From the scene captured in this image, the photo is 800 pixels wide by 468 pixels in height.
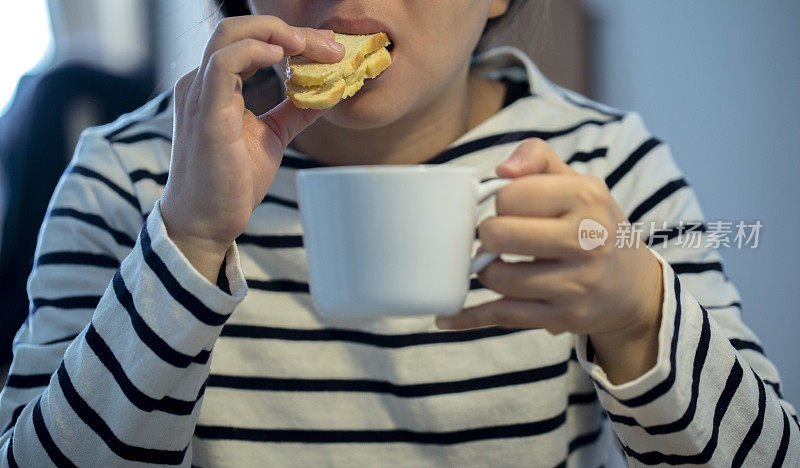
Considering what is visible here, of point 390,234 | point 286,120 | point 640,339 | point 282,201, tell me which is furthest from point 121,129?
point 640,339

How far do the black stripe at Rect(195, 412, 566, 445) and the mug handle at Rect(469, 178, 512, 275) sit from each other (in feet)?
1.21

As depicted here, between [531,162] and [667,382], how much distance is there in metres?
0.21

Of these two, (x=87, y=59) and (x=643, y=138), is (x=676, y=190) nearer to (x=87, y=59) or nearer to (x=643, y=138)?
(x=643, y=138)

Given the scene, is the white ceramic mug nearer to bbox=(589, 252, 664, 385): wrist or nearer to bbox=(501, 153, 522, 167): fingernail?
bbox=(501, 153, 522, 167): fingernail

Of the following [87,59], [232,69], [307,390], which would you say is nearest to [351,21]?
[232,69]

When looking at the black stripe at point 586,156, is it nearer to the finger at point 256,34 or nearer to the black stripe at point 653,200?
the black stripe at point 653,200

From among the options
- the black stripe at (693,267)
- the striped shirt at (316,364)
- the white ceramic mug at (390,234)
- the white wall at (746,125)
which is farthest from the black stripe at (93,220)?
the white wall at (746,125)

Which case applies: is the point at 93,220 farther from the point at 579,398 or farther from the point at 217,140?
the point at 579,398

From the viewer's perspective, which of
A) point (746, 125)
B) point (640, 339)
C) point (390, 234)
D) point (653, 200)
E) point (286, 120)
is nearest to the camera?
point (390, 234)

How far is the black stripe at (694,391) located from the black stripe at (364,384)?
0.74 feet

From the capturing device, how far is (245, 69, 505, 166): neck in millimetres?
830

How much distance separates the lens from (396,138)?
84 centimetres

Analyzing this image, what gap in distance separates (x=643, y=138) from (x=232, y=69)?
1.99 feet

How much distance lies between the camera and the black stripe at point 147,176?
826 mm
